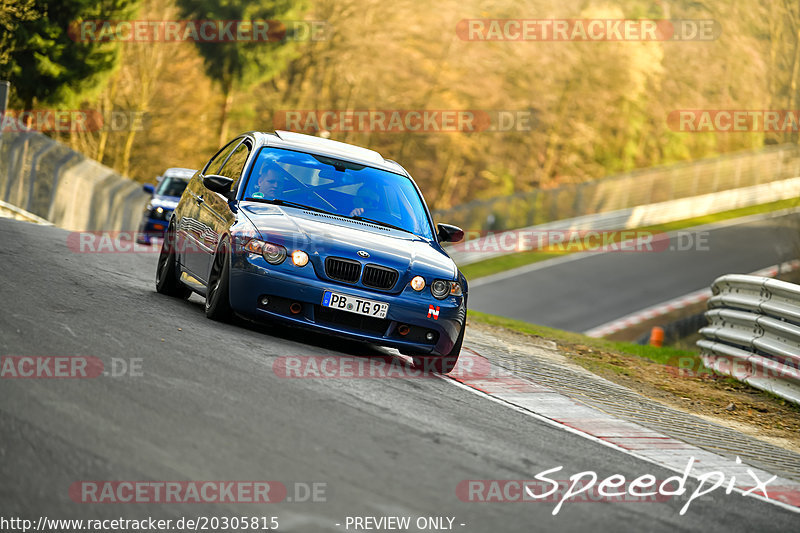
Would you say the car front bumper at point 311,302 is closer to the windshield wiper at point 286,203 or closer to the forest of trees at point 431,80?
the windshield wiper at point 286,203

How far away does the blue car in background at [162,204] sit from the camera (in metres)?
23.1

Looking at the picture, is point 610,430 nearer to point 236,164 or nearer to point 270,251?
point 270,251

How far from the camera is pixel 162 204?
23.2 m

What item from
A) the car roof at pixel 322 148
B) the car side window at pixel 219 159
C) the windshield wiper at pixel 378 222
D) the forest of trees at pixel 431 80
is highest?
the forest of trees at pixel 431 80

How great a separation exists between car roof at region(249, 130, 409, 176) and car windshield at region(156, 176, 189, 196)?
13660 mm

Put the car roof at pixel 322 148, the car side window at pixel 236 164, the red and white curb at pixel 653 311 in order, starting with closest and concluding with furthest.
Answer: the car side window at pixel 236 164 → the car roof at pixel 322 148 → the red and white curb at pixel 653 311

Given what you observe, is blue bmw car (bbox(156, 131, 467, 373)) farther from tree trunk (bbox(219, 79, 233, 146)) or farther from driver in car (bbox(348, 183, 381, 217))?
tree trunk (bbox(219, 79, 233, 146))

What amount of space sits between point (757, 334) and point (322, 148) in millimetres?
5600

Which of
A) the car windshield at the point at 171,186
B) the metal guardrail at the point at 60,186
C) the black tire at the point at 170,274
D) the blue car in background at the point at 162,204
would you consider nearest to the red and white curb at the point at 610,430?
the black tire at the point at 170,274

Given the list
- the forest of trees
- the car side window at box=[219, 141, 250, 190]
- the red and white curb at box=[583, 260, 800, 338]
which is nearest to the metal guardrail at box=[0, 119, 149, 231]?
the forest of trees

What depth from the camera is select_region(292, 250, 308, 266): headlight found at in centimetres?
845

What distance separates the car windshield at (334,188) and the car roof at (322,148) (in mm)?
83

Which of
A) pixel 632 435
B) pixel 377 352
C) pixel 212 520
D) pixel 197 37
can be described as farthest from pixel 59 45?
pixel 212 520

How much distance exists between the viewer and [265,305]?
848 centimetres
